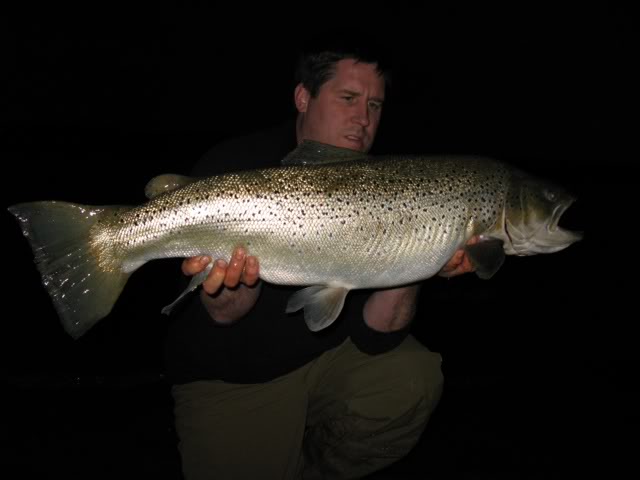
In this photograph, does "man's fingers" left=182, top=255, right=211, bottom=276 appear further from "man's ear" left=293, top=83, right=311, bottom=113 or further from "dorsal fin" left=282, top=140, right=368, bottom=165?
"man's ear" left=293, top=83, right=311, bottom=113

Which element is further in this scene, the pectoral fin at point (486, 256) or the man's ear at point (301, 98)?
the man's ear at point (301, 98)

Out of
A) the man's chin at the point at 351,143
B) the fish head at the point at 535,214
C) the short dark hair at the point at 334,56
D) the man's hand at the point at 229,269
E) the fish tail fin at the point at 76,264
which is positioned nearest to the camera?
the fish tail fin at the point at 76,264

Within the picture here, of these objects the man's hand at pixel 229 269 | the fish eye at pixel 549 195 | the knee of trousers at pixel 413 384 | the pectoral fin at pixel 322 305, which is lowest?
the knee of trousers at pixel 413 384

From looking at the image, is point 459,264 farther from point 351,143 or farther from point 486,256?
point 351,143

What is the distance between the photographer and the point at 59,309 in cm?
226

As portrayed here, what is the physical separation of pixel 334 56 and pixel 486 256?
1636 millimetres

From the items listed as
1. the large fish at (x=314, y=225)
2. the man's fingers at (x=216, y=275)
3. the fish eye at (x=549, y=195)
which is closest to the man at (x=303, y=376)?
the man's fingers at (x=216, y=275)

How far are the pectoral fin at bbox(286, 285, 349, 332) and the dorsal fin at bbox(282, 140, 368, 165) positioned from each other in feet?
2.05

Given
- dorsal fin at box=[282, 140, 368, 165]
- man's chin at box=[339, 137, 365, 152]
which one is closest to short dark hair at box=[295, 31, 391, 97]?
man's chin at box=[339, 137, 365, 152]

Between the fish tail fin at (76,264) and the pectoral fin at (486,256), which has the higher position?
the pectoral fin at (486,256)

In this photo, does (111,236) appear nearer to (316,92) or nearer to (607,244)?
(316,92)

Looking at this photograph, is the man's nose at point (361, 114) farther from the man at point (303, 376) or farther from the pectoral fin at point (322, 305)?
the pectoral fin at point (322, 305)

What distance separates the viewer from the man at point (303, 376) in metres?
3.00

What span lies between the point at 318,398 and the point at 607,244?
1135 cm
